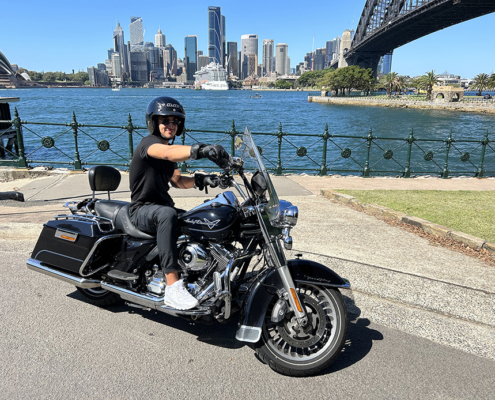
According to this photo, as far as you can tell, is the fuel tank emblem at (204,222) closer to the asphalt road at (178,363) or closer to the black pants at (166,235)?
the black pants at (166,235)

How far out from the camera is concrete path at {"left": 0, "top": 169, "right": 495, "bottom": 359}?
12.1ft

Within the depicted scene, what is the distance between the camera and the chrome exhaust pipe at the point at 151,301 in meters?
2.96

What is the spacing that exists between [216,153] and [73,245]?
1.80 m

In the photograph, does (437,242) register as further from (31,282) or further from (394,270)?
(31,282)

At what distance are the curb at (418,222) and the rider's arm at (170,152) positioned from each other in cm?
462

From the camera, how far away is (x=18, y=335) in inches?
130

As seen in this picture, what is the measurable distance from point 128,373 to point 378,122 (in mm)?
63071

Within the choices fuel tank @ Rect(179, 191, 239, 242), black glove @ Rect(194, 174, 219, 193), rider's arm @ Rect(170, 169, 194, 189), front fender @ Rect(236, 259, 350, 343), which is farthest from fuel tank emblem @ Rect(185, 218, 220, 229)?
rider's arm @ Rect(170, 169, 194, 189)

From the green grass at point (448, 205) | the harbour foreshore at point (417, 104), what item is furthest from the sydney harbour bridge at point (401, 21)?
the green grass at point (448, 205)

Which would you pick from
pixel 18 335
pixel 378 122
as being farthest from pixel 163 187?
pixel 378 122

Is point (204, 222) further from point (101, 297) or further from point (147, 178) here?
point (101, 297)

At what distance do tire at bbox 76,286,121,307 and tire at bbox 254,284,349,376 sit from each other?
1.59 meters

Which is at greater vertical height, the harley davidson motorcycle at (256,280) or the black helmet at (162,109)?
the black helmet at (162,109)

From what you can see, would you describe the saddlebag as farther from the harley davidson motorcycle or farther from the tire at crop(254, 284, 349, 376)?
the tire at crop(254, 284, 349, 376)
